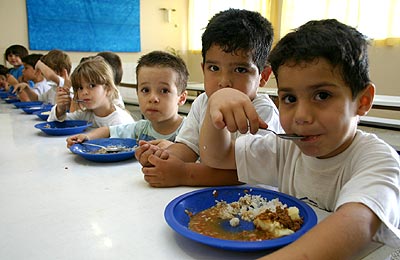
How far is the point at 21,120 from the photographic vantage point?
2027 millimetres

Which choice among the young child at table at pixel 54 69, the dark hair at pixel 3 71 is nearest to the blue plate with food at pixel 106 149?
the young child at table at pixel 54 69

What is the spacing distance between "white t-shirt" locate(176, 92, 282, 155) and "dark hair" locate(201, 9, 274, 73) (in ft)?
0.37

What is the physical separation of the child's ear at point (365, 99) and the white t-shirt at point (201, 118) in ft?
1.00

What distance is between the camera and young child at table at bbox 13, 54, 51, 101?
3270mm

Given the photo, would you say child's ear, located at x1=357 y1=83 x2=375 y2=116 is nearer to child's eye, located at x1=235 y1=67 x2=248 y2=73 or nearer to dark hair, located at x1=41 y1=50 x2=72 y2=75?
child's eye, located at x1=235 y1=67 x2=248 y2=73

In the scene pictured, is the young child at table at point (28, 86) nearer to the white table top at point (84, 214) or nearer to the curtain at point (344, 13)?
the curtain at point (344, 13)

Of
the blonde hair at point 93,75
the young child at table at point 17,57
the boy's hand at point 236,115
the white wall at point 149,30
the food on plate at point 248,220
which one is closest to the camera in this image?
the food on plate at point 248,220

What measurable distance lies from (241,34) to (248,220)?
0.60 meters

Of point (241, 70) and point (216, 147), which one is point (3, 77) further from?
point (216, 147)

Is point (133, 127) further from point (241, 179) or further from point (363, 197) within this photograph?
point (363, 197)

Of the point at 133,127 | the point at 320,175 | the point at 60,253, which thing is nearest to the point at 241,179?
the point at 320,175

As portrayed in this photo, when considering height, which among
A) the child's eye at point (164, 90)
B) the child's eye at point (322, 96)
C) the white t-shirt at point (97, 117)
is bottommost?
the white t-shirt at point (97, 117)

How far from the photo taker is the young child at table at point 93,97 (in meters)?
1.81

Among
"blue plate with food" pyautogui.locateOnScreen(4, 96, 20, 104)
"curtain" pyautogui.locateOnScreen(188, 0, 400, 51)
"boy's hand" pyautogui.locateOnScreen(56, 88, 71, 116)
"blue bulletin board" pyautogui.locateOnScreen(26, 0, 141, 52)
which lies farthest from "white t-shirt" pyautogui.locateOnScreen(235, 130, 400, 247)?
"blue bulletin board" pyautogui.locateOnScreen(26, 0, 141, 52)
